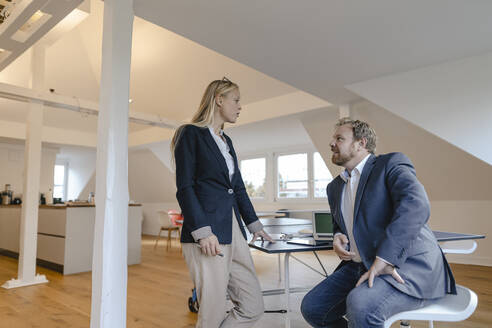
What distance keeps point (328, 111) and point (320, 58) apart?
6.74 feet

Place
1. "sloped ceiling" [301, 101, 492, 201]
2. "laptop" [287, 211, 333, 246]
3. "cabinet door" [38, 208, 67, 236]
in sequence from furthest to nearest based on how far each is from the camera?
1. "cabinet door" [38, 208, 67, 236]
2. "sloped ceiling" [301, 101, 492, 201]
3. "laptop" [287, 211, 333, 246]

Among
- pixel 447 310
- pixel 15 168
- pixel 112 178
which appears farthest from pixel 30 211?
pixel 15 168

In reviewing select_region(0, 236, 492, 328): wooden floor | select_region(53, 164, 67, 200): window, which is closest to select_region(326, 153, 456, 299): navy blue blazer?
select_region(0, 236, 492, 328): wooden floor

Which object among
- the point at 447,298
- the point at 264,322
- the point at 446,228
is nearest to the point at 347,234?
the point at 447,298

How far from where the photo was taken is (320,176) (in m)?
7.41

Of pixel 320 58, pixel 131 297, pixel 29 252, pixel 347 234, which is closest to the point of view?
Result: pixel 347 234

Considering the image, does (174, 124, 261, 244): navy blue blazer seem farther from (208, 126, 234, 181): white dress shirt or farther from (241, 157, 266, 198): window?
(241, 157, 266, 198): window

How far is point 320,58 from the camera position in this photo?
10.9ft

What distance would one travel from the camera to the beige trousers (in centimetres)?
142

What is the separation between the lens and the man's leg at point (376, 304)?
130 cm

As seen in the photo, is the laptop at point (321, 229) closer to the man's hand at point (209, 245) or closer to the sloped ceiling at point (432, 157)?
the man's hand at point (209, 245)

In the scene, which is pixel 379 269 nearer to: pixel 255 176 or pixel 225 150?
pixel 225 150

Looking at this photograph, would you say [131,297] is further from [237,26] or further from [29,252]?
[237,26]

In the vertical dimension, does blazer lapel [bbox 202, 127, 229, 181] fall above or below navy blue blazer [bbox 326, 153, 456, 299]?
above
